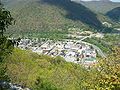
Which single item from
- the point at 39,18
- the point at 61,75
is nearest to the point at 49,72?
the point at 61,75

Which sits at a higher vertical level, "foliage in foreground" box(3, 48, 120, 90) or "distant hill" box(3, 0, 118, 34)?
"foliage in foreground" box(3, 48, 120, 90)

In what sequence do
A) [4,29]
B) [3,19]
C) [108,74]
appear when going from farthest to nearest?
[108,74]
[4,29]
[3,19]

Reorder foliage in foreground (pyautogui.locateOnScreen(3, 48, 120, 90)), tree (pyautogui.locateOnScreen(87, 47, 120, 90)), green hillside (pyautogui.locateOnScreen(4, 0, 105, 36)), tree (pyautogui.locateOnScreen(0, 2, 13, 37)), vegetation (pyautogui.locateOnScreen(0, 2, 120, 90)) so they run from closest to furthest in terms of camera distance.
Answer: tree (pyautogui.locateOnScreen(0, 2, 13, 37)) → vegetation (pyautogui.locateOnScreen(0, 2, 120, 90)) → tree (pyautogui.locateOnScreen(87, 47, 120, 90)) → foliage in foreground (pyautogui.locateOnScreen(3, 48, 120, 90)) → green hillside (pyautogui.locateOnScreen(4, 0, 105, 36))

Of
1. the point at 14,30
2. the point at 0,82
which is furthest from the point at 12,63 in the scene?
the point at 14,30

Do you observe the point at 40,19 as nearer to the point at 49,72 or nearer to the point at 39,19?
the point at 39,19

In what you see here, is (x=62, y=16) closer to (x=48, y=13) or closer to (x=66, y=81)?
(x=48, y=13)

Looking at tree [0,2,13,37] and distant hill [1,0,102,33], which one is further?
distant hill [1,0,102,33]

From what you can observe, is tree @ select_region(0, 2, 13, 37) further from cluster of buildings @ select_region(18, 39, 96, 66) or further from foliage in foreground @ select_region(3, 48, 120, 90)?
cluster of buildings @ select_region(18, 39, 96, 66)

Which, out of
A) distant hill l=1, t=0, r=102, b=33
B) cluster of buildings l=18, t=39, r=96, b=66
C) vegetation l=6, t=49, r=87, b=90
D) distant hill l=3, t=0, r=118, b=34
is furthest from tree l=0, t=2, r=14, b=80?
distant hill l=1, t=0, r=102, b=33

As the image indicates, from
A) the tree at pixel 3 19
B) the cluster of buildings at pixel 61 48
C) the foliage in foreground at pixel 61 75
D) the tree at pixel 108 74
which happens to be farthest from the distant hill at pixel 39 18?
the tree at pixel 3 19

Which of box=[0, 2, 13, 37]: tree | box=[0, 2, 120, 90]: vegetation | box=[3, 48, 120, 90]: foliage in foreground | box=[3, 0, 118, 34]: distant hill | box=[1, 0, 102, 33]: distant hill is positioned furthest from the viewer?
box=[1, 0, 102, 33]: distant hill
